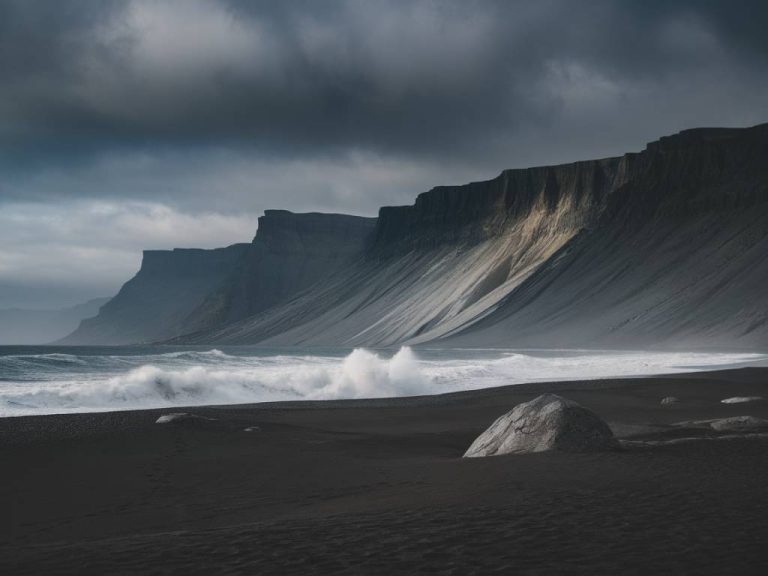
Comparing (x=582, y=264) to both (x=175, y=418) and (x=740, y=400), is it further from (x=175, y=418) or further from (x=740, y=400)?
(x=175, y=418)

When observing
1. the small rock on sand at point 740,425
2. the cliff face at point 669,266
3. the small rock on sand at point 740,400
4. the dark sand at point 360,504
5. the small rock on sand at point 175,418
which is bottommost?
the small rock on sand at point 740,400

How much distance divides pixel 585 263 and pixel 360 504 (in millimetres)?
101726

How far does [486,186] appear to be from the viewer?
142750 mm

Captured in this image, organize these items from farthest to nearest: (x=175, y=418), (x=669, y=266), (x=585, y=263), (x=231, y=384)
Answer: (x=585, y=263)
(x=669, y=266)
(x=231, y=384)
(x=175, y=418)

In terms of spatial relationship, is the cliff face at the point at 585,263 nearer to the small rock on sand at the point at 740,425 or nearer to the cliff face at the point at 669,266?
the cliff face at the point at 669,266

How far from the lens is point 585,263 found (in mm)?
105250

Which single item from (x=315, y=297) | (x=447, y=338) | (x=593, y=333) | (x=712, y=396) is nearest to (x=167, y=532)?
(x=712, y=396)

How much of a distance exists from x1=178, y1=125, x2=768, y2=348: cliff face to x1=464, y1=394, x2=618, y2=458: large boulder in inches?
2643

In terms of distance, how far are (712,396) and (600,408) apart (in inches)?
189

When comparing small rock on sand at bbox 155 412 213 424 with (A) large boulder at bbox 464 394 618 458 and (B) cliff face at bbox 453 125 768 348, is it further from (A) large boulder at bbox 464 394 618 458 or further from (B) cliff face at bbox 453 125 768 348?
(B) cliff face at bbox 453 125 768 348

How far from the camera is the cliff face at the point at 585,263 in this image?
83938 millimetres

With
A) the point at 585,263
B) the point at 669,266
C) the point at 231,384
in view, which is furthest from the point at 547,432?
the point at 585,263

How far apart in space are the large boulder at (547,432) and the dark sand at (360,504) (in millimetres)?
436

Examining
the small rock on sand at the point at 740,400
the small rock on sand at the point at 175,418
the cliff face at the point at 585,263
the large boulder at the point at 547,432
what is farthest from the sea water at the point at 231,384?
the cliff face at the point at 585,263
